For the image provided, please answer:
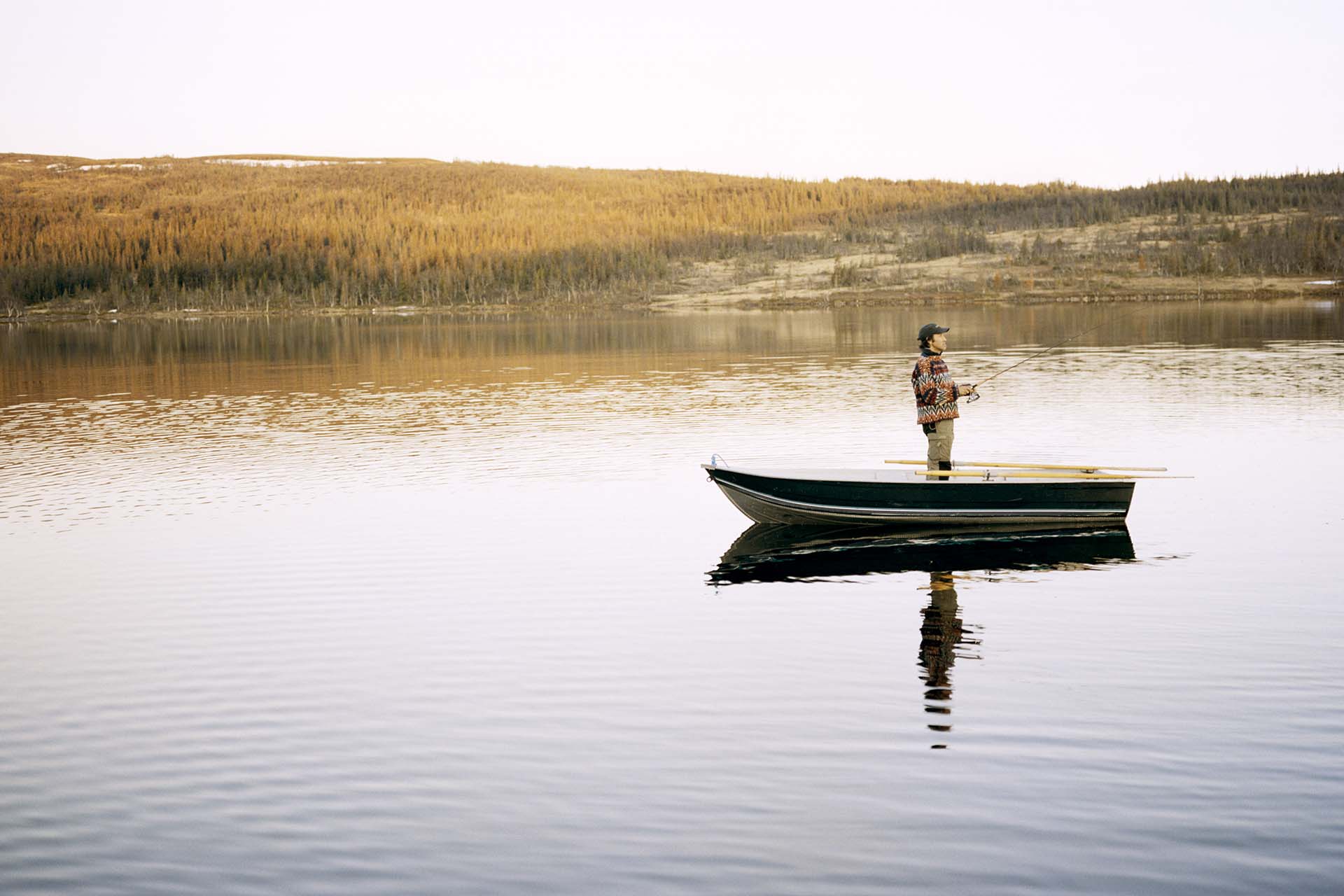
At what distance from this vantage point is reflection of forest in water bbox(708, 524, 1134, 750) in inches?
683

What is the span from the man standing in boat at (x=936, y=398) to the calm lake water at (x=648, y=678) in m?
1.33

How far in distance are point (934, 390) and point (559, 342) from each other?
2738 inches

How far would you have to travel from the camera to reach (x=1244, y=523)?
65.6 feet

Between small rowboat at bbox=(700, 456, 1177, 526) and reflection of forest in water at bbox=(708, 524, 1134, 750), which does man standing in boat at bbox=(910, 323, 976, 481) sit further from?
reflection of forest in water at bbox=(708, 524, 1134, 750)

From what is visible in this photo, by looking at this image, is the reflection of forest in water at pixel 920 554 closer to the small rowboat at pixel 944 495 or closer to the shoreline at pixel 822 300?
the small rowboat at pixel 944 495

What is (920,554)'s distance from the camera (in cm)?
1853

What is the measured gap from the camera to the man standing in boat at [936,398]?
19641 millimetres

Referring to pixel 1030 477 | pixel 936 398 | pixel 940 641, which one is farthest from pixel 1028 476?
pixel 940 641

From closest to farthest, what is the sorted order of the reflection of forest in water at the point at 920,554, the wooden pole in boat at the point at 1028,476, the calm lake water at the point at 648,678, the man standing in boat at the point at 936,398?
the calm lake water at the point at 648,678 → the reflection of forest in water at the point at 920,554 → the wooden pole in boat at the point at 1028,476 → the man standing in boat at the point at 936,398

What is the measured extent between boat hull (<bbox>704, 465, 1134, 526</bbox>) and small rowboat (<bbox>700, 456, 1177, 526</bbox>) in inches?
0.4

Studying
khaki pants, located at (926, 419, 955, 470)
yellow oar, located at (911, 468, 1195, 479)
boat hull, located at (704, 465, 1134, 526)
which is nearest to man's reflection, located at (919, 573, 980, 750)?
boat hull, located at (704, 465, 1134, 526)

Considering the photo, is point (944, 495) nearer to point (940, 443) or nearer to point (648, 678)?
point (940, 443)

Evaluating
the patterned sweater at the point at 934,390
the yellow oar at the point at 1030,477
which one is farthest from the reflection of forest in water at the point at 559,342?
the patterned sweater at the point at 934,390

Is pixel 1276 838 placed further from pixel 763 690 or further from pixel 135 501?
pixel 135 501
